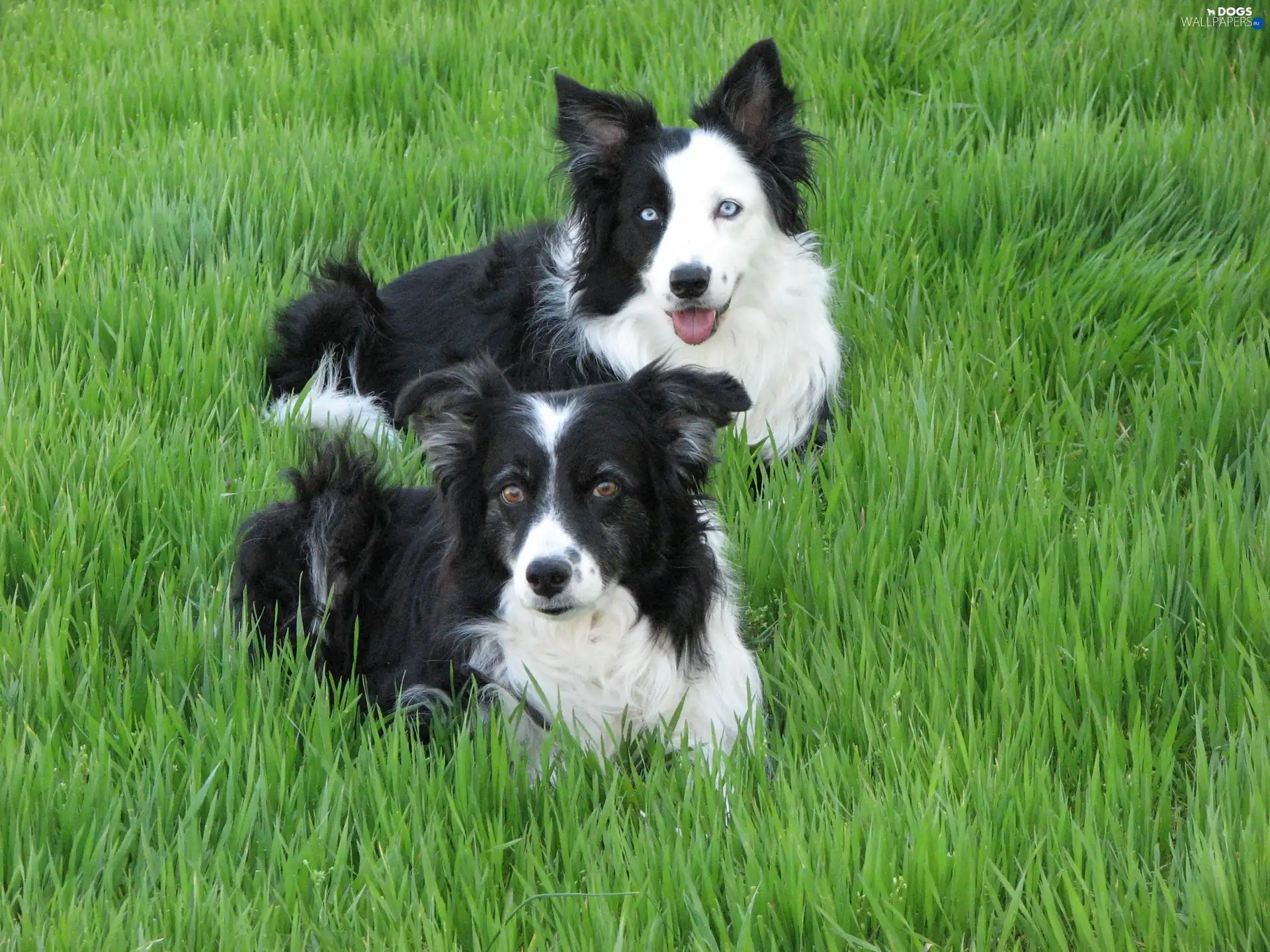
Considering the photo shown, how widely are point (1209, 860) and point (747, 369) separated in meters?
2.76

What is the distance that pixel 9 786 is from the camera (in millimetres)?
2775

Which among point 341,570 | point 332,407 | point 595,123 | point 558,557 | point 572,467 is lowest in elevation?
point 332,407

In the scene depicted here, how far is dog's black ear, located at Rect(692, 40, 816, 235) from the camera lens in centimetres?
462

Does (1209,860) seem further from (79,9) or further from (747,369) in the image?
(79,9)

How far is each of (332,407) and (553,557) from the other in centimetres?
236

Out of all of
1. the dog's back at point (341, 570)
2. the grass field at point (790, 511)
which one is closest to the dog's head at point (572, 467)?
the dog's back at point (341, 570)

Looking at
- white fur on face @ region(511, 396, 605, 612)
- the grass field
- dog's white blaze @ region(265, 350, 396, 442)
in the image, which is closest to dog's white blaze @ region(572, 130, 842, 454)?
the grass field

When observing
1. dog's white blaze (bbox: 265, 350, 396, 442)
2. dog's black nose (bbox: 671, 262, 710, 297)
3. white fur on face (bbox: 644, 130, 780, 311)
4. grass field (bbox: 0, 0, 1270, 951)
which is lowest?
dog's white blaze (bbox: 265, 350, 396, 442)

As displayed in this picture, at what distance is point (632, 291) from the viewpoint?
476cm

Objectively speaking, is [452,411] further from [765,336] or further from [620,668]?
[765,336]

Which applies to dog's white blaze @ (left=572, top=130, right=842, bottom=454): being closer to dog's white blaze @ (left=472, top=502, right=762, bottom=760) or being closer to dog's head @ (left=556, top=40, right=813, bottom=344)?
A: dog's head @ (left=556, top=40, right=813, bottom=344)

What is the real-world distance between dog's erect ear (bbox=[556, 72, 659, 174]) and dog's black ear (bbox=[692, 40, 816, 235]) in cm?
23

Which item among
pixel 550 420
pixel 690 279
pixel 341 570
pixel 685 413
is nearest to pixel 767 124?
pixel 690 279

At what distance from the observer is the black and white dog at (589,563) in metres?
3.15
